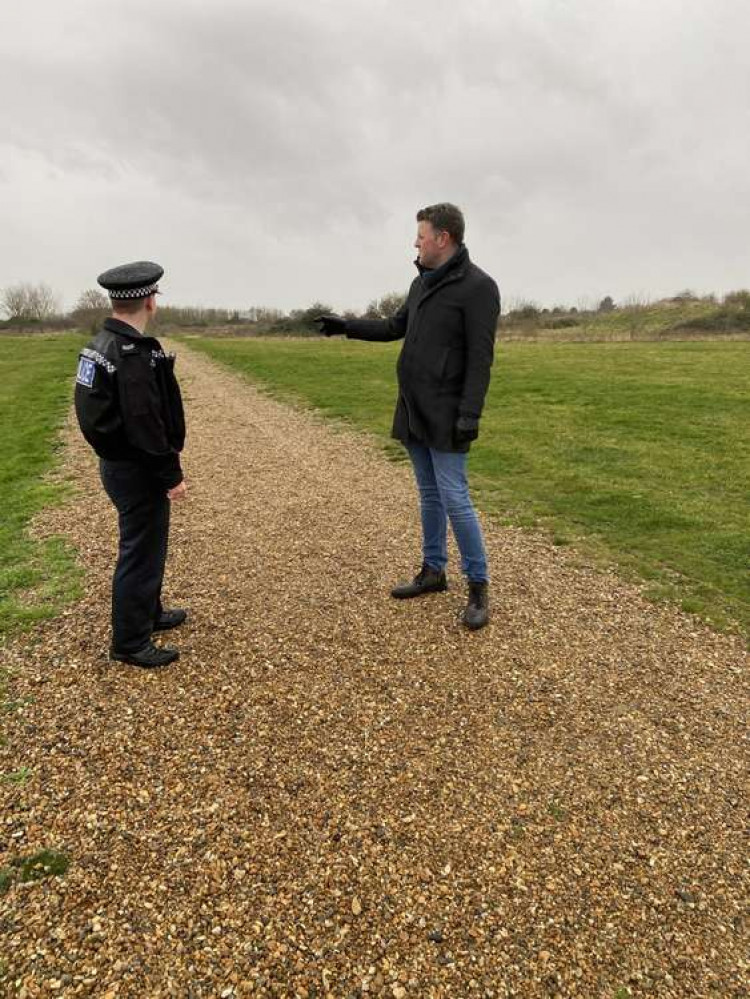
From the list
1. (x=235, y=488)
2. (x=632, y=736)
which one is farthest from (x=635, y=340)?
(x=632, y=736)

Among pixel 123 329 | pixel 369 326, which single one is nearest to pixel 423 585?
pixel 369 326

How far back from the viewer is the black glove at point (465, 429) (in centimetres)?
441

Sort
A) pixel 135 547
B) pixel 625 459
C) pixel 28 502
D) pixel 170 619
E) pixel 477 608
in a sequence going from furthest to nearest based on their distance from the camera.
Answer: pixel 625 459
pixel 28 502
pixel 477 608
pixel 170 619
pixel 135 547

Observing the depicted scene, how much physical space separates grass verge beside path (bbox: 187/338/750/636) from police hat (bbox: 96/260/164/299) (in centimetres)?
480

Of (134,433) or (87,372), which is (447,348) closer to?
(134,433)

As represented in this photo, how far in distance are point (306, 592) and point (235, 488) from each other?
12.3ft

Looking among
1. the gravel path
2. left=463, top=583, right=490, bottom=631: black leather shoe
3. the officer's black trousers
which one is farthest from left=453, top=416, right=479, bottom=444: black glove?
the officer's black trousers

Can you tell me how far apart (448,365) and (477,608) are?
191cm

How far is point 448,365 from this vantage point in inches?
178

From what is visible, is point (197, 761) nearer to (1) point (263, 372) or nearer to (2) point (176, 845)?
(2) point (176, 845)

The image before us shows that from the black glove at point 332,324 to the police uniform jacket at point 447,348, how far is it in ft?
2.05

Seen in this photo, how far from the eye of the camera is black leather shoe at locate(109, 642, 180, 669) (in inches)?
165

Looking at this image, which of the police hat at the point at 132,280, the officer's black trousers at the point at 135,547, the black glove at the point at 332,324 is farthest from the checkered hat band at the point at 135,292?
the black glove at the point at 332,324

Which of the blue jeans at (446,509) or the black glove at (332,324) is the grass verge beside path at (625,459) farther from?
the black glove at (332,324)
